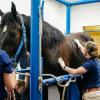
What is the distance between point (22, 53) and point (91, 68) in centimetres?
59

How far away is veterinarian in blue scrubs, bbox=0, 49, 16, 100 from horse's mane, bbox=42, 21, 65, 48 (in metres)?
0.79

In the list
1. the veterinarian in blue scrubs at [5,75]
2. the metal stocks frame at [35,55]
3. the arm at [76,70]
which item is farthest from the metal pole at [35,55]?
the arm at [76,70]

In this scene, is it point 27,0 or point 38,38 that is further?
point 27,0

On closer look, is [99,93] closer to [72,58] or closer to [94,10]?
[72,58]

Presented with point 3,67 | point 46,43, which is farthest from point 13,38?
point 3,67

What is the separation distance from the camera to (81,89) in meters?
2.33

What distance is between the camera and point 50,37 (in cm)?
214

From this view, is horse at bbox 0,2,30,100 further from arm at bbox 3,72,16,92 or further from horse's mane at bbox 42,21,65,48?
arm at bbox 3,72,16,92

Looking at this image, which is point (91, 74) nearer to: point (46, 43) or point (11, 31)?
point (46, 43)

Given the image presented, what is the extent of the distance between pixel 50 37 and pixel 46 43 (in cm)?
6

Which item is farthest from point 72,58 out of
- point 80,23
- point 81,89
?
point 80,23

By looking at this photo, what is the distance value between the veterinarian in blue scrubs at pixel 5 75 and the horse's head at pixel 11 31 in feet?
1.96

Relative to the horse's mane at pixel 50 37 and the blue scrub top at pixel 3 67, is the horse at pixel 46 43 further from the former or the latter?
the blue scrub top at pixel 3 67

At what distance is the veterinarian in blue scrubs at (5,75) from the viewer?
1.29 meters
